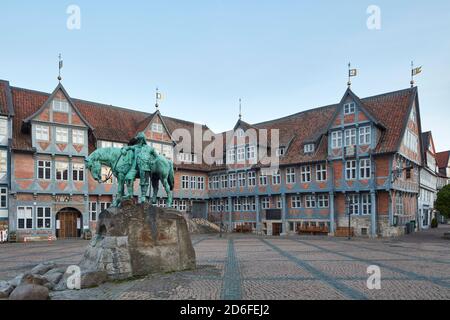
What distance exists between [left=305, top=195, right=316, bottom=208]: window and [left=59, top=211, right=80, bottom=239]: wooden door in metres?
21.2

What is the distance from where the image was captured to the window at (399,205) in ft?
111

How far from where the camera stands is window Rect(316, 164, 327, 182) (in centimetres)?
3589

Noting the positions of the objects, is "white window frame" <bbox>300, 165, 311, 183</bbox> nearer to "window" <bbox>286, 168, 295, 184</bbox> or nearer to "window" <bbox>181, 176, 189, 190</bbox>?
"window" <bbox>286, 168, 295, 184</bbox>

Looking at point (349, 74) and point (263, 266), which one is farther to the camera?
point (349, 74)

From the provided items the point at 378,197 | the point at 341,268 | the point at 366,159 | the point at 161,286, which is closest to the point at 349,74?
Result: the point at 366,159

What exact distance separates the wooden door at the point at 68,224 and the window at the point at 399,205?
28.0 m

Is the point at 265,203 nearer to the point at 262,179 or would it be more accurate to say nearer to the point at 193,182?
the point at 262,179

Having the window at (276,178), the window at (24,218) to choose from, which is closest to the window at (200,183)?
the window at (276,178)

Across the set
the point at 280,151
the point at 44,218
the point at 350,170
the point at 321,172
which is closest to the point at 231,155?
the point at 280,151

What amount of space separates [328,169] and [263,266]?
21597mm

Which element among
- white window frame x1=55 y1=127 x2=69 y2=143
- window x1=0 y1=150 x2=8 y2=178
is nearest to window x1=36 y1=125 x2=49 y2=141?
white window frame x1=55 y1=127 x2=69 y2=143
